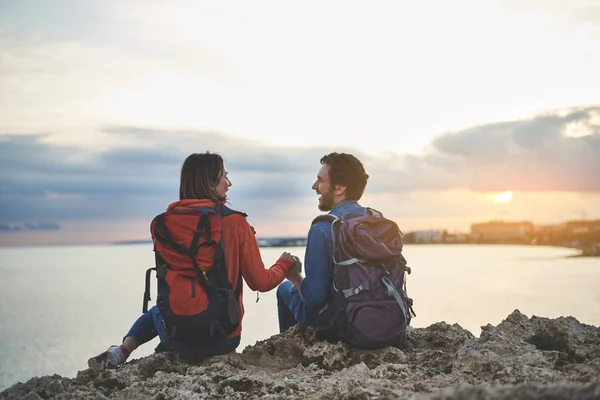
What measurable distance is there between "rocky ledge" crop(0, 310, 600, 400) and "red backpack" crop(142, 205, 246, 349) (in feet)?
1.19

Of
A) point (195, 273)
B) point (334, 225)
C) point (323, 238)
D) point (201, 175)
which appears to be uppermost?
point (201, 175)

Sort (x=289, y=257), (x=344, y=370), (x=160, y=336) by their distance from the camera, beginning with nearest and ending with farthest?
(x=344, y=370)
(x=160, y=336)
(x=289, y=257)

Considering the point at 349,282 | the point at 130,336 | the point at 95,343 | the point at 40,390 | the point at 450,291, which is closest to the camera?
the point at 40,390

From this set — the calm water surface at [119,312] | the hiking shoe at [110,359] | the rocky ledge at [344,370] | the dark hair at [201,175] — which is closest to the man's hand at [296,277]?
the rocky ledge at [344,370]

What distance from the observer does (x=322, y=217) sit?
585 centimetres

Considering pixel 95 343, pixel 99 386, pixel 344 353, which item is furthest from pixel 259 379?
pixel 95 343

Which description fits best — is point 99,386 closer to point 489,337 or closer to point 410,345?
point 410,345

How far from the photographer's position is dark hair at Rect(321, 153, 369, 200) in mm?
6055

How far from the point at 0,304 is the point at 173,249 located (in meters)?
28.5

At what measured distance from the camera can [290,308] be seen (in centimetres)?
628

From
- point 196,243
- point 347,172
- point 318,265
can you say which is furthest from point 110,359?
point 347,172

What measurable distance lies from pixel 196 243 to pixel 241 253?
1.38 feet

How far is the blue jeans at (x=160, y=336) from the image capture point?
5.89m

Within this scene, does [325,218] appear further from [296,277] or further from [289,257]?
[296,277]
